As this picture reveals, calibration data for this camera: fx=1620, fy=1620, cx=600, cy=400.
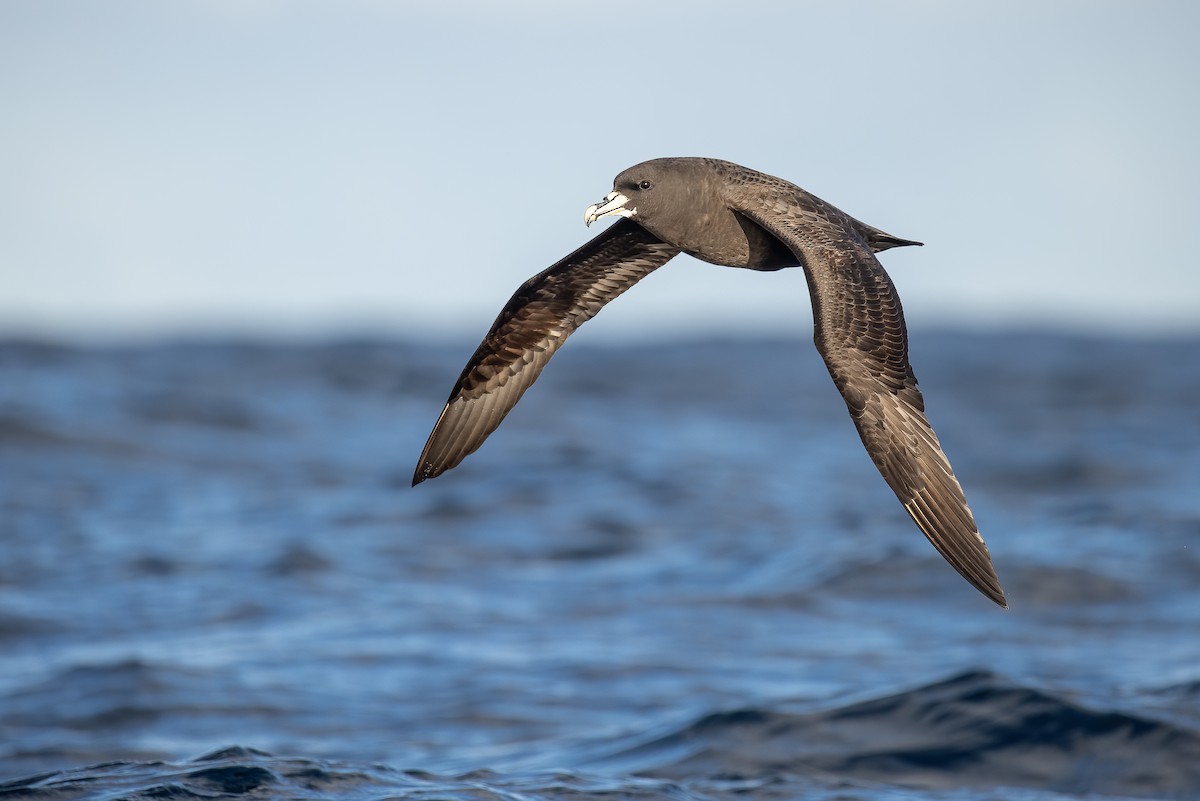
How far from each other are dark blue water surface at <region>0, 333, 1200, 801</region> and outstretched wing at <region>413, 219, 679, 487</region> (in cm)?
207

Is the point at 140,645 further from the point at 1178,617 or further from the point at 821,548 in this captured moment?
the point at 1178,617

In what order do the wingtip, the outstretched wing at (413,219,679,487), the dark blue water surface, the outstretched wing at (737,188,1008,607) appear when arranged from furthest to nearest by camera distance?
the dark blue water surface < the wingtip < the outstretched wing at (413,219,679,487) < the outstretched wing at (737,188,1008,607)

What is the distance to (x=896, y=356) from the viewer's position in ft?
Result: 25.1

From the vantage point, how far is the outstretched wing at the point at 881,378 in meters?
7.53

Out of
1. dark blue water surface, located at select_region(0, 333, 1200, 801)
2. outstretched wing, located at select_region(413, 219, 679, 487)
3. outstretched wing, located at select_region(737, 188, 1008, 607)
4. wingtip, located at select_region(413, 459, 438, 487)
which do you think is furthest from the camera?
dark blue water surface, located at select_region(0, 333, 1200, 801)

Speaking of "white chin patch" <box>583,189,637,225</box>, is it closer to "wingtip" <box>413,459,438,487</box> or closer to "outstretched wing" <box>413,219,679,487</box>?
"outstretched wing" <box>413,219,679,487</box>

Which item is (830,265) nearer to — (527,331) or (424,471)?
(527,331)

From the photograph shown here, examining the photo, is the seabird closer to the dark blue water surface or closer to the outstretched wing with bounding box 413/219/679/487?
the outstretched wing with bounding box 413/219/679/487

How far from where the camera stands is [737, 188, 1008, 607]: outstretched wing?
A: 7.53 metres

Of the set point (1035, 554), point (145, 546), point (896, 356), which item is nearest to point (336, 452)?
point (145, 546)

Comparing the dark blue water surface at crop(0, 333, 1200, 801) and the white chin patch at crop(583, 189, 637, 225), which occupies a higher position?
the white chin patch at crop(583, 189, 637, 225)

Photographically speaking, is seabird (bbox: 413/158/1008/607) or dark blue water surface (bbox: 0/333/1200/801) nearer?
seabird (bbox: 413/158/1008/607)

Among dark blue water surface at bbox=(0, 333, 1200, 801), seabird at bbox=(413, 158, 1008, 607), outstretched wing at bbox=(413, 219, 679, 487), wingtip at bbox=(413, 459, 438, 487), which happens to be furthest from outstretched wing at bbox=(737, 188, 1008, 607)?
dark blue water surface at bbox=(0, 333, 1200, 801)

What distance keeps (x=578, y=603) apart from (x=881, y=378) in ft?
31.0
